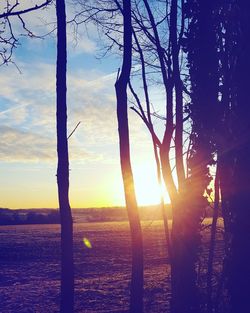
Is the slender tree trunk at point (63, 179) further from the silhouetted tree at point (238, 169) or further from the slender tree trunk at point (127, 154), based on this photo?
the silhouetted tree at point (238, 169)

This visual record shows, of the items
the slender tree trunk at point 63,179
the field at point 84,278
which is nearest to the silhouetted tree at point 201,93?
the field at point 84,278

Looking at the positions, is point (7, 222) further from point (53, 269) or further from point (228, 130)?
point (228, 130)

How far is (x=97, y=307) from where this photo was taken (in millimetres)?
11578

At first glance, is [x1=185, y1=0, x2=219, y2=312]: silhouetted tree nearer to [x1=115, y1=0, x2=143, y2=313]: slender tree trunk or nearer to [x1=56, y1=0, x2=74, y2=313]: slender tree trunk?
[x1=115, y1=0, x2=143, y2=313]: slender tree trunk

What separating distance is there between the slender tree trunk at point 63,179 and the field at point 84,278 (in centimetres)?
214

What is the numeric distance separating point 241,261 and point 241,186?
140cm

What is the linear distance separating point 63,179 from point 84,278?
27.0ft

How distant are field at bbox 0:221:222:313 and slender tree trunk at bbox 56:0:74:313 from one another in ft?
7.01

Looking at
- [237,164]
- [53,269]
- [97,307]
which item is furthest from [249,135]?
[53,269]

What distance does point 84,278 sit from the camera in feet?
52.4

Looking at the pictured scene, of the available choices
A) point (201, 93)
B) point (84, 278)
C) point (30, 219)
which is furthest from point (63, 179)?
point (30, 219)

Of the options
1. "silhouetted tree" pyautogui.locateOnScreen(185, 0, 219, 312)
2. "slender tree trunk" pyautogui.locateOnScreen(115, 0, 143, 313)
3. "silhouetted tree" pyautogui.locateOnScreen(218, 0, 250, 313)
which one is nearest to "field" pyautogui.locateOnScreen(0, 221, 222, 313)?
"slender tree trunk" pyautogui.locateOnScreen(115, 0, 143, 313)

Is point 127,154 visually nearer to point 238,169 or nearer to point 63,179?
point 63,179

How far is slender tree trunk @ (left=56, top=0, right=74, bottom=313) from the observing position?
8672 mm
